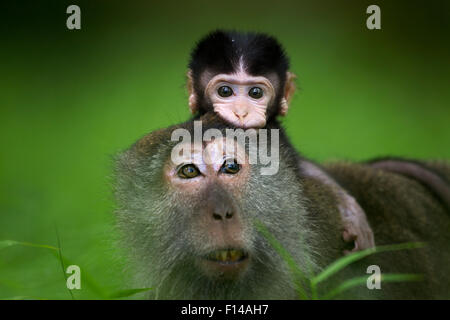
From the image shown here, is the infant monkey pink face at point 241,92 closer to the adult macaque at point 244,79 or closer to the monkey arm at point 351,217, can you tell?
the adult macaque at point 244,79

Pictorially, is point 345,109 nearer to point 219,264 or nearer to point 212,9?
point 212,9

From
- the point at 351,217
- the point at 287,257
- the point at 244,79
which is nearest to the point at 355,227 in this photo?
the point at 351,217

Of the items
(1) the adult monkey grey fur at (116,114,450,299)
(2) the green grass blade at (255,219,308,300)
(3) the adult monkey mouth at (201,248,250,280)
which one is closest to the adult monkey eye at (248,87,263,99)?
(1) the adult monkey grey fur at (116,114,450,299)

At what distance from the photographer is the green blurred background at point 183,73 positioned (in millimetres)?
9789

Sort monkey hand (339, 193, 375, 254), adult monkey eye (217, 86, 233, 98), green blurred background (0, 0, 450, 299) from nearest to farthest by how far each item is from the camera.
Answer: monkey hand (339, 193, 375, 254), adult monkey eye (217, 86, 233, 98), green blurred background (0, 0, 450, 299)

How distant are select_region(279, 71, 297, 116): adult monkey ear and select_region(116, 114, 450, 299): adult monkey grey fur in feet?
2.66

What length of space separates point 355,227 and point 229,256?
3.65 ft

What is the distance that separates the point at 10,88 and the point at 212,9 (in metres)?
3.66

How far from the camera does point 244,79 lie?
471cm

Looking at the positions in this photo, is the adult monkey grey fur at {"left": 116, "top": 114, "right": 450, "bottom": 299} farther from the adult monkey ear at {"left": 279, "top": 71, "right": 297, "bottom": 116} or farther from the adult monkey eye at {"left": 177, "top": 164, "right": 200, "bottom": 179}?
the adult monkey ear at {"left": 279, "top": 71, "right": 297, "bottom": 116}

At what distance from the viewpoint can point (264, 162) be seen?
145 inches

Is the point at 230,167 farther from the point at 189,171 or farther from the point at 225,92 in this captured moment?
the point at 225,92

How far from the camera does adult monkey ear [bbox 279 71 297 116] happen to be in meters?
4.92

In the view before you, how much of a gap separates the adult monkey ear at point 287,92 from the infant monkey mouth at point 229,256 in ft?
5.86
